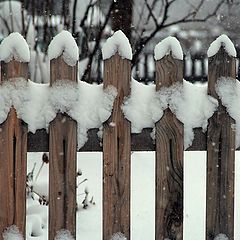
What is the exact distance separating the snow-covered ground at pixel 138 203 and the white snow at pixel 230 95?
110cm

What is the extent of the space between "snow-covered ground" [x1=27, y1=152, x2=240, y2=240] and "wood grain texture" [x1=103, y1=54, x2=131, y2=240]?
1.06 meters

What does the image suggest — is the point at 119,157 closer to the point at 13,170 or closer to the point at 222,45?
the point at 13,170

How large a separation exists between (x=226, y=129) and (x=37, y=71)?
276 cm

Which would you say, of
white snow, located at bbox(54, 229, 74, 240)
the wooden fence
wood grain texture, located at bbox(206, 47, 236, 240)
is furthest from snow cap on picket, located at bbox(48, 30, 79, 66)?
white snow, located at bbox(54, 229, 74, 240)

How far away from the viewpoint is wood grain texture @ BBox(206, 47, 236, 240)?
2.24 metres

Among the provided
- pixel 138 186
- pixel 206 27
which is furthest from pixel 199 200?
pixel 206 27

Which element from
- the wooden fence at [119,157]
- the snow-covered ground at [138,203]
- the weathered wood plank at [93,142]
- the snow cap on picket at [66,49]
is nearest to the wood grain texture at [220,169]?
the wooden fence at [119,157]

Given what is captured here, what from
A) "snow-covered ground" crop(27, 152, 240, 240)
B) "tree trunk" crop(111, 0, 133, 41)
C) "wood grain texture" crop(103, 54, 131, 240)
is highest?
"tree trunk" crop(111, 0, 133, 41)

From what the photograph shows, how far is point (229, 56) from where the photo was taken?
220 cm

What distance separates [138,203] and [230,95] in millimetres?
1882

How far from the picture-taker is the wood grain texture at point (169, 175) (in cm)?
222

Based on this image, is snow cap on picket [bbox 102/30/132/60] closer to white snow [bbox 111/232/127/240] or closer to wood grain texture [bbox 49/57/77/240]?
wood grain texture [bbox 49/57/77/240]

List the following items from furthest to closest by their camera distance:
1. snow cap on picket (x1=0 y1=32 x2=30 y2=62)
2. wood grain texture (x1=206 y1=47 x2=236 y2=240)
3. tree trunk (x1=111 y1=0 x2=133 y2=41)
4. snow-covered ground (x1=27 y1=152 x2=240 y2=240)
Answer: tree trunk (x1=111 y1=0 x2=133 y2=41)
snow-covered ground (x1=27 y1=152 x2=240 y2=240)
wood grain texture (x1=206 y1=47 x2=236 y2=240)
snow cap on picket (x1=0 y1=32 x2=30 y2=62)

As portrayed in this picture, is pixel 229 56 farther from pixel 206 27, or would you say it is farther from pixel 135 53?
pixel 206 27
